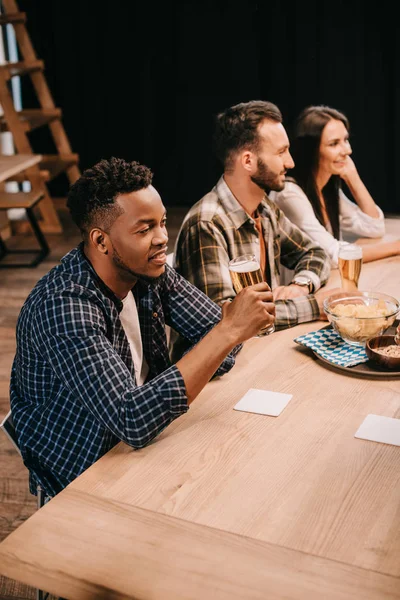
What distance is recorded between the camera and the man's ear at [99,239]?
162cm

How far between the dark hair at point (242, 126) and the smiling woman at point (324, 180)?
0.43 m

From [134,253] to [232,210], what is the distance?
816 mm

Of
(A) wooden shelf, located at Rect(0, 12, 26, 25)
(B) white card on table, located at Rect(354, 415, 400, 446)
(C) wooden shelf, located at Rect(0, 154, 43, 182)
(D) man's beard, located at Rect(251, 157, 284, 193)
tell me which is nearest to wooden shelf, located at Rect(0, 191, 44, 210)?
(C) wooden shelf, located at Rect(0, 154, 43, 182)

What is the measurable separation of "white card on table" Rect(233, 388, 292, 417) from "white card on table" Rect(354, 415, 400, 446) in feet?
0.56

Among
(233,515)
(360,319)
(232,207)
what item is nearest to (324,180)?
(232,207)

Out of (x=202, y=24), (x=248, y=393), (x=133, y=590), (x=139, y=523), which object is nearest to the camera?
(x=133, y=590)

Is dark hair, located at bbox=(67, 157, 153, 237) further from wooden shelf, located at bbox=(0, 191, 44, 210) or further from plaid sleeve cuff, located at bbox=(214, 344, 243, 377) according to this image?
wooden shelf, located at bbox=(0, 191, 44, 210)

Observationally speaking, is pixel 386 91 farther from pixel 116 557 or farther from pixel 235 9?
pixel 116 557

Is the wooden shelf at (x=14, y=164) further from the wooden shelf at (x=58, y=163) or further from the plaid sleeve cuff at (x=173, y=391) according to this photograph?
the plaid sleeve cuff at (x=173, y=391)

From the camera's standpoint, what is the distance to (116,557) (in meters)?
1.07

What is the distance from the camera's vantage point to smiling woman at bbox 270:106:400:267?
9.49ft

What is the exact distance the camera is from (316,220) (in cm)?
283

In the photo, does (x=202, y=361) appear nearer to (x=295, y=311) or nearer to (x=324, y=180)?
(x=295, y=311)

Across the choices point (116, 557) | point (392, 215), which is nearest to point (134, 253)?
point (116, 557)
